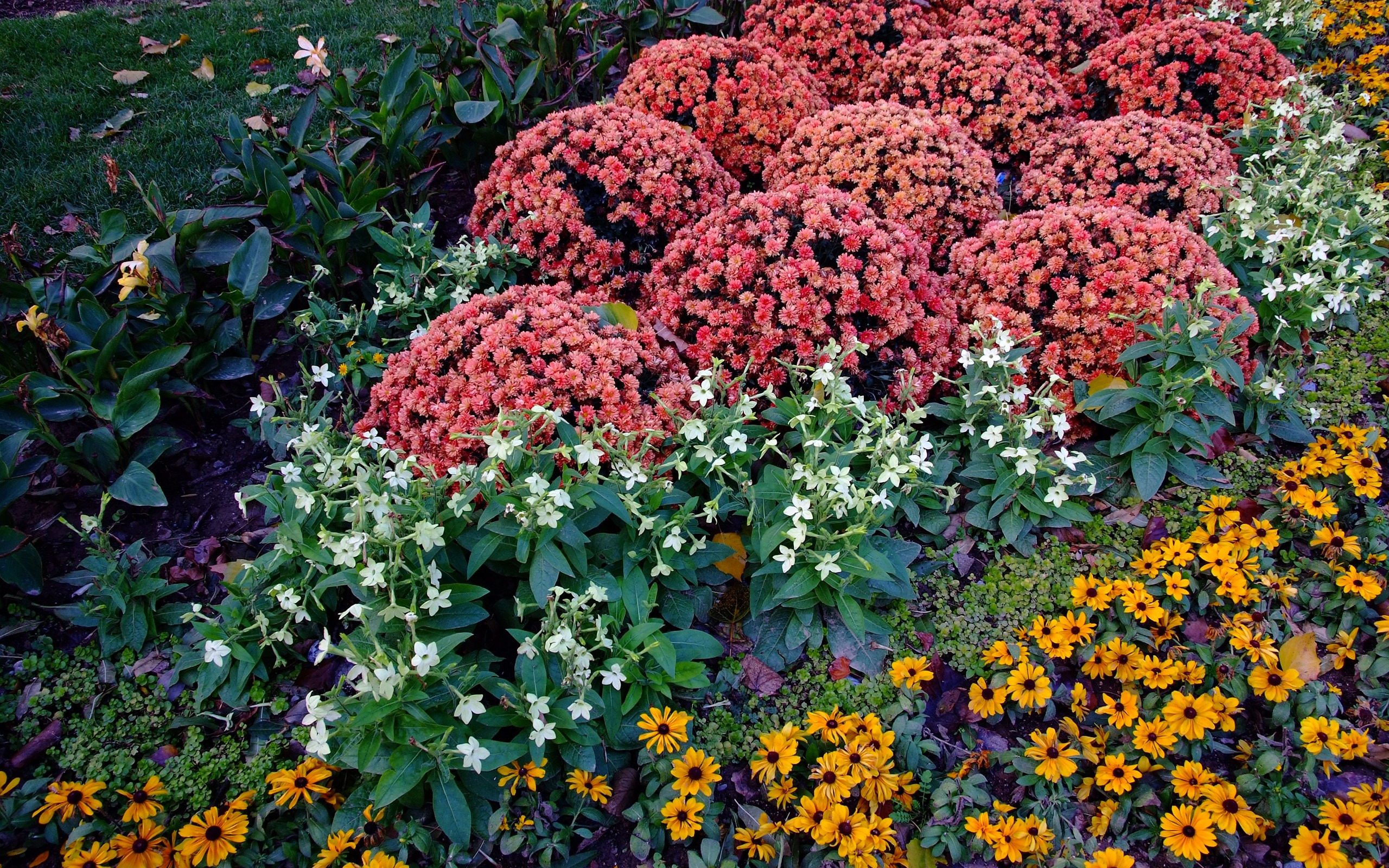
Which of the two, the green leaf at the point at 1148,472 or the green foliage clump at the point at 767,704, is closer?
the green foliage clump at the point at 767,704

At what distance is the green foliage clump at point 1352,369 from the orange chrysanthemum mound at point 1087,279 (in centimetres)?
40

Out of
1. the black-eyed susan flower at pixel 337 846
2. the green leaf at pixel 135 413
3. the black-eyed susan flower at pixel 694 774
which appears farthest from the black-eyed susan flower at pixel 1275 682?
the green leaf at pixel 135 413

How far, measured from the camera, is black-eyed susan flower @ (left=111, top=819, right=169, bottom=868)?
2.17 m

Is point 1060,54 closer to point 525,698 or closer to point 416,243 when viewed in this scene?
point 416,243

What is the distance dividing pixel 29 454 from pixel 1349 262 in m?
5.58

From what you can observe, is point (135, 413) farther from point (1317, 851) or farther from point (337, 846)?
point (1317, 851)

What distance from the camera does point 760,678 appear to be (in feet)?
8.60

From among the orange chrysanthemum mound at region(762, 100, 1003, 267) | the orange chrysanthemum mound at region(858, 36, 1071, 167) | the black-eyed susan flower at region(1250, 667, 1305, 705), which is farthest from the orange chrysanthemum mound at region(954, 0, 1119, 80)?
the black-eyed susan flower at region(1250, 667, 1305, 705)

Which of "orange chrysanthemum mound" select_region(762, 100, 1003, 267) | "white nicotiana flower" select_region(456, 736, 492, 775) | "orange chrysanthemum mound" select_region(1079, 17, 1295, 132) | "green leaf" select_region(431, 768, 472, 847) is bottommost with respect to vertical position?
"green leaf" select_region(431, 768, 472, 847)

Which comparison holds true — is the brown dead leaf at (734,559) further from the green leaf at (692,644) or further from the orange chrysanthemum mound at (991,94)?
the orange chrysanthemum mound at (991,94)

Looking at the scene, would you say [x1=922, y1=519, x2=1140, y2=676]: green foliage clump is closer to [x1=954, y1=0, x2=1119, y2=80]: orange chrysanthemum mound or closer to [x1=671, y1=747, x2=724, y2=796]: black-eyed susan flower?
[x1=671, y1=747, x2=724, y2=796]: black-eyed susan flower

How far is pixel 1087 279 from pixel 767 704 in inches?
82.0

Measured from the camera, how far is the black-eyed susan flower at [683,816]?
2195 mm

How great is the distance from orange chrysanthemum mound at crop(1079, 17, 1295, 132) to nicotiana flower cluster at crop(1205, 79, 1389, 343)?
24cm
